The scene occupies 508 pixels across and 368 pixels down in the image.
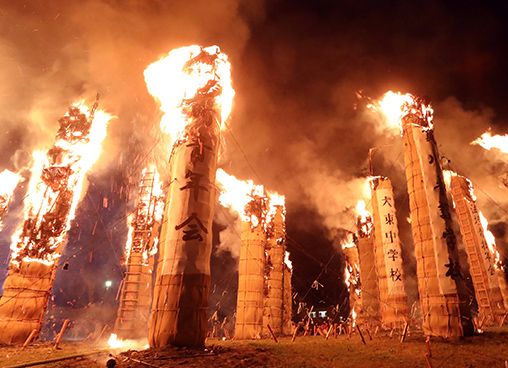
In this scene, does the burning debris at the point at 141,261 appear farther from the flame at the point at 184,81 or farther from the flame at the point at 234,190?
the flame at the point at 184,81

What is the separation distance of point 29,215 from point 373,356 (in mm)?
18186

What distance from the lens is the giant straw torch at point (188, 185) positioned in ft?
31.9

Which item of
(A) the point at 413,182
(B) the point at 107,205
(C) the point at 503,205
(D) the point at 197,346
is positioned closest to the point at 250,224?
(A) the point at 413,182

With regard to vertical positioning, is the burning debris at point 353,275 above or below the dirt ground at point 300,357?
above

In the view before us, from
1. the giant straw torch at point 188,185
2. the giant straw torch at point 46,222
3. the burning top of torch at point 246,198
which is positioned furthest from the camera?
the burning top of torch at point 246,198

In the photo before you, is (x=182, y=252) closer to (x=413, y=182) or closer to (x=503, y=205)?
(x=413, y=182)

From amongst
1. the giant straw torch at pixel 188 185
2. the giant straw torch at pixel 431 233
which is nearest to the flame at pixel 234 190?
the giant straw torch at pixel 188 185

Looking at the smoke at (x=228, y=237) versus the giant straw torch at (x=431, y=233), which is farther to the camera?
the smoke at (x=228, y=237)

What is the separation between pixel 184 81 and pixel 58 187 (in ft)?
33.7

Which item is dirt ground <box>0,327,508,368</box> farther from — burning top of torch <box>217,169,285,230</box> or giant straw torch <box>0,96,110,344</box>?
burning top of torch <box>217,169,285,230</box>

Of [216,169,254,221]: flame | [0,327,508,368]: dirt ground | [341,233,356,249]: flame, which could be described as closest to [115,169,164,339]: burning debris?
[216,169,254,221]: flame

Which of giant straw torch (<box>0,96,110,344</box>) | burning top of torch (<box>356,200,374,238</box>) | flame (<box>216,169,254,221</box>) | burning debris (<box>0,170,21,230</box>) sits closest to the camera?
giant straw torch (<box>0,96,110,344</box>)

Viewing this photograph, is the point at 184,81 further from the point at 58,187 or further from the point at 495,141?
the point at 495,141

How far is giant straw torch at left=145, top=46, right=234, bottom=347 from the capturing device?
9.73 metres
